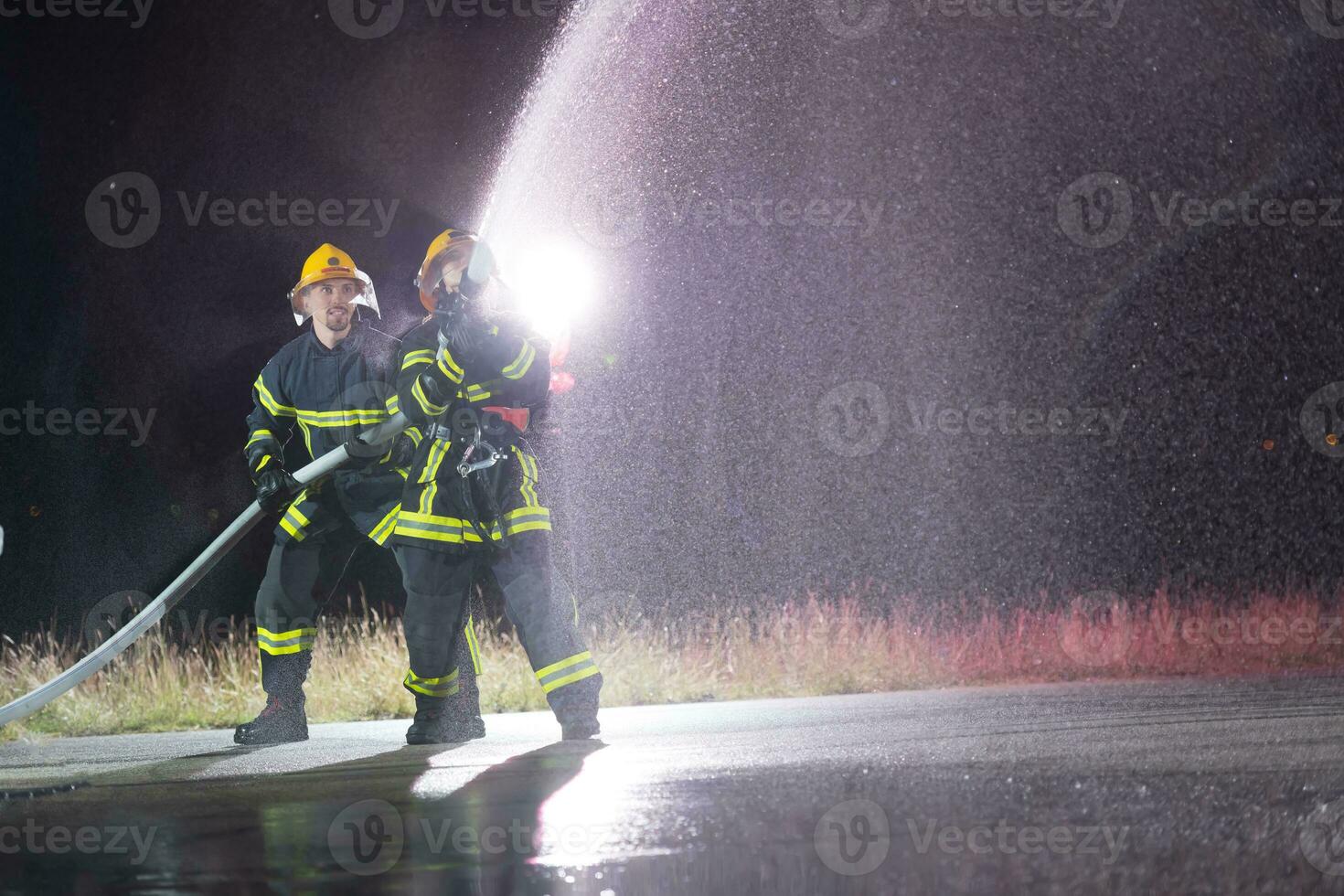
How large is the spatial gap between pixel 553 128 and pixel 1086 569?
901 centimetres

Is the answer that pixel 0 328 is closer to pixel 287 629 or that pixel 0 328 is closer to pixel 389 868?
pixel 287 629

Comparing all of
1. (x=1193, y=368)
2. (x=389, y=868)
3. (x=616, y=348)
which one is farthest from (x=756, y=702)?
(x=1193, y=368)

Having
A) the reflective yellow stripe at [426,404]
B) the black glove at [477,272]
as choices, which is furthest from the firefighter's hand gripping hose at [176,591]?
the black glove at [477,272]

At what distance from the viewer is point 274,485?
21.8 ft

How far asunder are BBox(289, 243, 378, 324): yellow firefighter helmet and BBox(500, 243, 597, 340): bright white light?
0.95m

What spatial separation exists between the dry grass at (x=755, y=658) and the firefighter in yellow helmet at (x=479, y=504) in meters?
2.36

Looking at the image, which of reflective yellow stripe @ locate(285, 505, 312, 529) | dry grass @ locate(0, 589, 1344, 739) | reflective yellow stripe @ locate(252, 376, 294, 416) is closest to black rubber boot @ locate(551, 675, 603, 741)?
reflective yellow stripe @ locate(285, 505, 312, 529)

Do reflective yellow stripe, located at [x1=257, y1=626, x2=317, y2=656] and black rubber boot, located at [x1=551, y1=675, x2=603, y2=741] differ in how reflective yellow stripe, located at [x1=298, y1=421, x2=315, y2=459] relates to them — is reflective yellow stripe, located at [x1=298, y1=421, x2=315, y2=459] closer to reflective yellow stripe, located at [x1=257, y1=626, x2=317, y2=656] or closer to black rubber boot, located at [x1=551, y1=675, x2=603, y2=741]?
reflective yellow stripe, located at [x1=257, y1=626, x2=317, y2=656]

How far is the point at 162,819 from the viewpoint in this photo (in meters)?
4.22

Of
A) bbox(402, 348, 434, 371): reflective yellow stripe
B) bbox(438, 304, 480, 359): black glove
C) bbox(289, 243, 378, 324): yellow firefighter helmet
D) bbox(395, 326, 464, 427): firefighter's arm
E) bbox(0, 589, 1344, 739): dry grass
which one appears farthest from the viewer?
bbox(0, 589, 1344, 739): dry grass

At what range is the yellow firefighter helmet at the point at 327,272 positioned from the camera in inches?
265

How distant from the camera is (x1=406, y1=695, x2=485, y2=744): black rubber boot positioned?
20.2ft

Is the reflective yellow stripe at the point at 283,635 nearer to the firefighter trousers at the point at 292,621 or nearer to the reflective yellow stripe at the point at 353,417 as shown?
the firefighter trousers at the point at 292,621

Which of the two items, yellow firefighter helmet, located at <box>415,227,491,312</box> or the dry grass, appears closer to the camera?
yellow firefighter helmet, located at <box>415,227,491,312</box>
